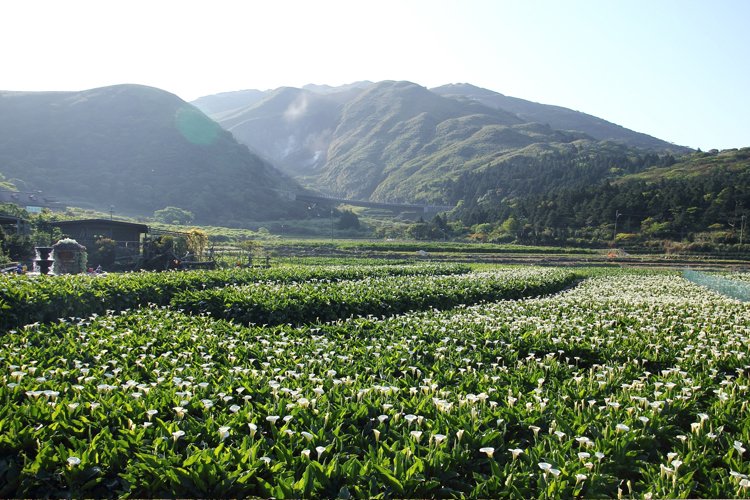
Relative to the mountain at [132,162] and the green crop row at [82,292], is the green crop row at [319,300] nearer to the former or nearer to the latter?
the green crop row at [82,292]

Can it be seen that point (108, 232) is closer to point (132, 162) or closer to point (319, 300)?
point (319, 300)

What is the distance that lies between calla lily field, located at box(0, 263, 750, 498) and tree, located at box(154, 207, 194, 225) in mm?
120483

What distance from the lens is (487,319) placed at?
13.6m

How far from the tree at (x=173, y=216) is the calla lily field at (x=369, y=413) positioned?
12048cm

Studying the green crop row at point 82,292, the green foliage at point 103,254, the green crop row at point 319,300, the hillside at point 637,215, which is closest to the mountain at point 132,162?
the hillside at point 637,215

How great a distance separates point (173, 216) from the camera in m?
129

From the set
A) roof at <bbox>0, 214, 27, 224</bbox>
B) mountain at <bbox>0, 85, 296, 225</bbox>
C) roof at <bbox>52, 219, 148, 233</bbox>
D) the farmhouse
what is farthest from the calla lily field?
mountain at <bbox>0, 85, 296, 225</bbox>

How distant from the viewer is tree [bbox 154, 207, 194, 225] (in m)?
127

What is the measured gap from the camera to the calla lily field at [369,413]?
4.72m

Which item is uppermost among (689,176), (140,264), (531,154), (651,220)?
(531,154)

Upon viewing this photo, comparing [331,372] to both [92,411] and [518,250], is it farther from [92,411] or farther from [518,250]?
[518,250]

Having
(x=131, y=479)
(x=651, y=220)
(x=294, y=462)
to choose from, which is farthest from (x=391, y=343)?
(x=651, y=220)

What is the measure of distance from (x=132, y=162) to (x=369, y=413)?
6922 inches

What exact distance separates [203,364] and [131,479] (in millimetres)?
3698
